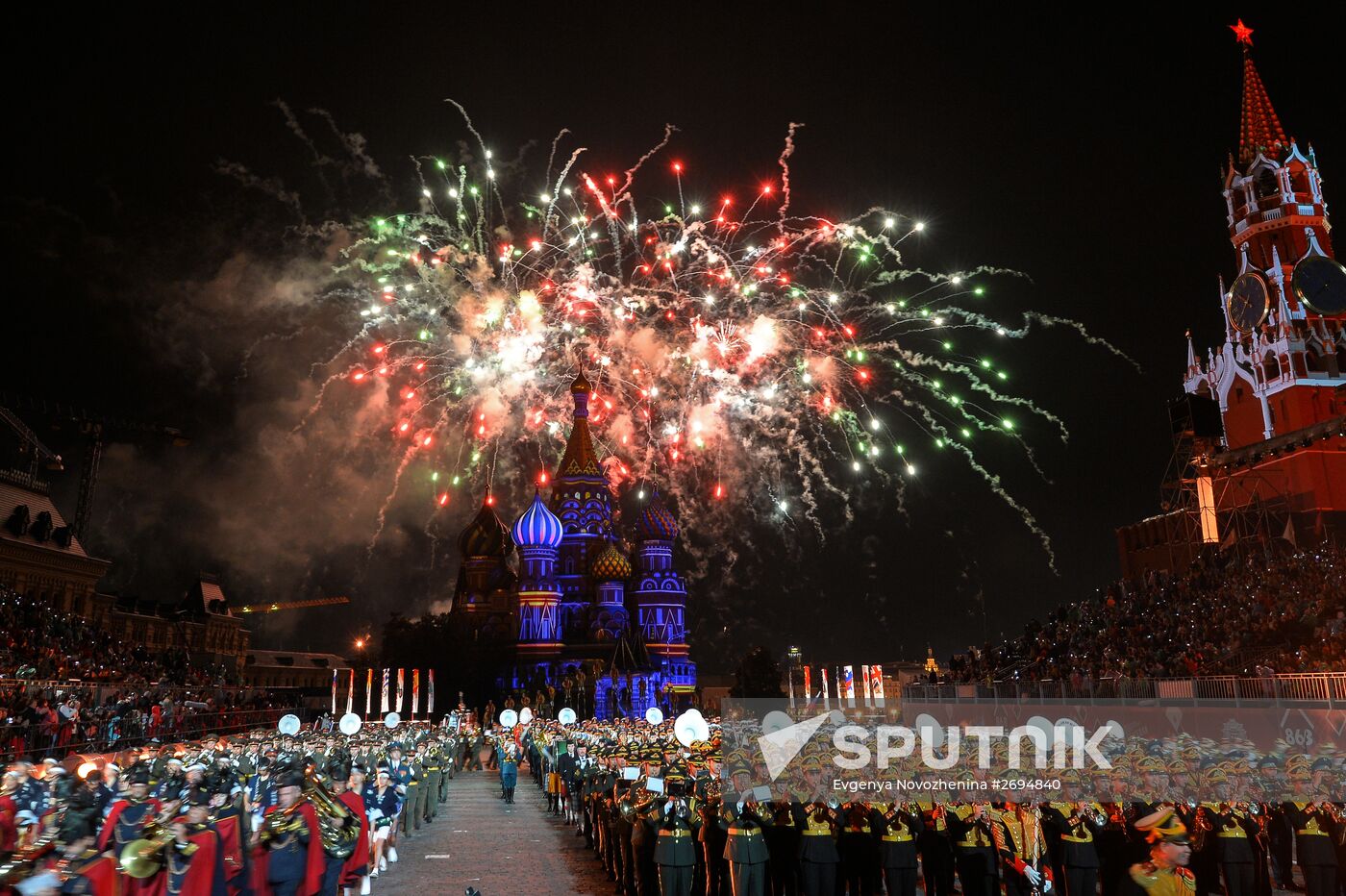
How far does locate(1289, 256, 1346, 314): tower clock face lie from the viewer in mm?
55844

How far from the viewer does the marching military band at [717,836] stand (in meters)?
9.04

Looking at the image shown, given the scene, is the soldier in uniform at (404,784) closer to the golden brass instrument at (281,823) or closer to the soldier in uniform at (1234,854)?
the golden brass instrument at (281,823)

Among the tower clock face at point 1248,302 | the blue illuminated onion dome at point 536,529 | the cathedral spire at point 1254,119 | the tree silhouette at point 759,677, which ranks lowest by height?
the tree silhouette at point 759,677

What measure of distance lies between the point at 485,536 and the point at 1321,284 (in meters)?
80.1

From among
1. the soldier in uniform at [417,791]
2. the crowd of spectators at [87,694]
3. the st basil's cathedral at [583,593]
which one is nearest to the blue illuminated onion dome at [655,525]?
the st basil's cathedral at [583,593]

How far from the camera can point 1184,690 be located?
2512 centimetres

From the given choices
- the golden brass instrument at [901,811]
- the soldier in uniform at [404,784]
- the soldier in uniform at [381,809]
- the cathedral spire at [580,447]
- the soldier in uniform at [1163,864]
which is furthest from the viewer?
the cathedral spire at [580,447]

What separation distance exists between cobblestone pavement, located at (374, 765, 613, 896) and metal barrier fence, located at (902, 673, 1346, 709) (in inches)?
555

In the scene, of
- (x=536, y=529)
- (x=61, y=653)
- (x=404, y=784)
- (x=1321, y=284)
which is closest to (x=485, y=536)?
(x=536, y=529)

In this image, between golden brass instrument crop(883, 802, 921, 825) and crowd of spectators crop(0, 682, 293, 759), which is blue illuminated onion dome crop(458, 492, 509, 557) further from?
golden brass instrument crop(883, 802, 921, 825)

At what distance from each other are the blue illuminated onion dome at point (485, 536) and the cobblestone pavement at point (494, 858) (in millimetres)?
80311

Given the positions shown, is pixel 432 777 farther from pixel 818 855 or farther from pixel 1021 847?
pixel 1021 847

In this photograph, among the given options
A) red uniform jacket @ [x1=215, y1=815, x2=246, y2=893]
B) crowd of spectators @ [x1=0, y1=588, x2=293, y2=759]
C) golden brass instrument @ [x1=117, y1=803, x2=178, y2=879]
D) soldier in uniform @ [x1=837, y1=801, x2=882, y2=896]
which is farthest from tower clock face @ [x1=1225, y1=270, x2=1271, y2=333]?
golden brass instrument @ [x1=117, y1=803, x2=178, y2=879]

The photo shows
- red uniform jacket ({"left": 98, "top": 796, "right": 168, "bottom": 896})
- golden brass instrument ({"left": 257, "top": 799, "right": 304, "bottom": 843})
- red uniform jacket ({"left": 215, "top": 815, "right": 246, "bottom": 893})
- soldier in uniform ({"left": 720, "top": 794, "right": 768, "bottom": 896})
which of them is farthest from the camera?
soldier in uniform ({"left": 720, "top": 794, "right": 768, "bottom": 896})
